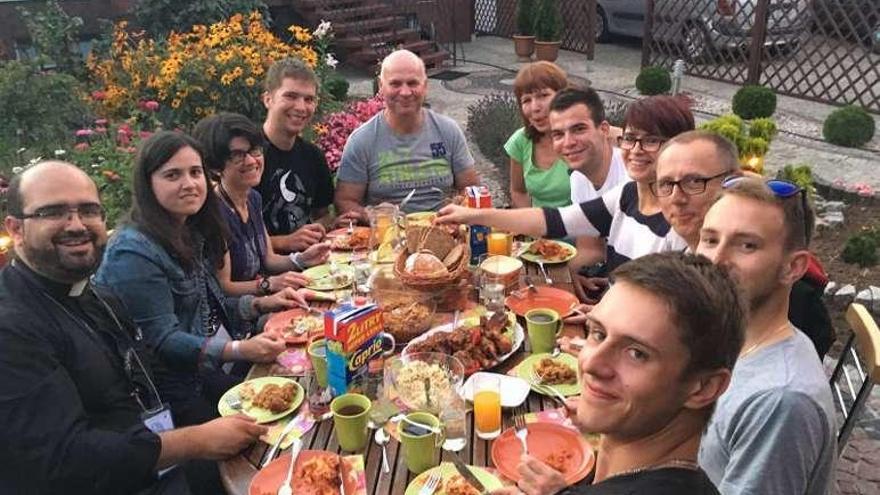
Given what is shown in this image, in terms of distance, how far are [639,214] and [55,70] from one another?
7337 millimetres

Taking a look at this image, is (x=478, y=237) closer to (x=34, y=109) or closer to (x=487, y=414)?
(x=487, y=414)

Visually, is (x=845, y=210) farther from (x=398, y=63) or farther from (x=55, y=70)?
(x=55, y=70)

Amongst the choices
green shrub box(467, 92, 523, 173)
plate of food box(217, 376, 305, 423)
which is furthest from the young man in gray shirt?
green shrub box(467, 92, 523, 173)

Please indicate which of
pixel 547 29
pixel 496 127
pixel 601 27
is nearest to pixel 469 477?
pixel 496 127

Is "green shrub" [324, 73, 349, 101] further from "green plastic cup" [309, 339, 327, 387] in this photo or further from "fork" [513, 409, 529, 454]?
"fork" [513, 409, 529, 454]

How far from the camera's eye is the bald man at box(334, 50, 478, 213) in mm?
4832

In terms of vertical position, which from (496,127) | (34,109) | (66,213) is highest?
(66,213)

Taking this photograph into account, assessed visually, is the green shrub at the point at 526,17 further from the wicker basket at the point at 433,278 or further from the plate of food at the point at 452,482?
the plate of food at the point at 452,482

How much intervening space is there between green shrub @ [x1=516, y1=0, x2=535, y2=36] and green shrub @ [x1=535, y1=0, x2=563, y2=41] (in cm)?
11

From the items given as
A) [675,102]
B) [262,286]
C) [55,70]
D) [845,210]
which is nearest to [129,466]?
[262,286]

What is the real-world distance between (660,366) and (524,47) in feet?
43.3

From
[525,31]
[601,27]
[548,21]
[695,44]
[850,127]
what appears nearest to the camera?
[850,127]

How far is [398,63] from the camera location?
4.74 m

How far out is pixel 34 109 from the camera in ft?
21.5
